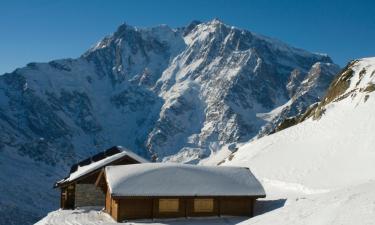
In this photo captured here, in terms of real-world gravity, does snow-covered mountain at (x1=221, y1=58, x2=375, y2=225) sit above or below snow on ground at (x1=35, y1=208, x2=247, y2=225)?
above

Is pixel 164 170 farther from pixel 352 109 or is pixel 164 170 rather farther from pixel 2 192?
pixel 2 192

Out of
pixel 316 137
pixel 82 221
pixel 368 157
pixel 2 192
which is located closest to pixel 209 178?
pixel 82 221

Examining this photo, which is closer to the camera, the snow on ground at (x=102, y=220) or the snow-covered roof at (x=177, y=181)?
the snow on ground at (x=102, y=220)

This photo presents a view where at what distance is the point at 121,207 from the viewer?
35.7m

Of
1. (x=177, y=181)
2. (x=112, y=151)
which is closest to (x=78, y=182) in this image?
(x=112, y=151)

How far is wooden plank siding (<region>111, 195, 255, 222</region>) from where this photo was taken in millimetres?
35719

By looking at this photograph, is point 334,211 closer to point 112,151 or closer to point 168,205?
point 168,205

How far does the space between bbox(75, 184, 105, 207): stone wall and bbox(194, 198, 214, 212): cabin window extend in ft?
39.3

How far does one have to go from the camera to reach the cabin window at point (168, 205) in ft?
120

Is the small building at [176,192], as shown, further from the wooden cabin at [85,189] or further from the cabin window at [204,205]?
the wooden cabin at [85,189]

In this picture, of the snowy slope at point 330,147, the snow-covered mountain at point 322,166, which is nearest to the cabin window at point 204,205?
the snow-covered mountain at point 322,166

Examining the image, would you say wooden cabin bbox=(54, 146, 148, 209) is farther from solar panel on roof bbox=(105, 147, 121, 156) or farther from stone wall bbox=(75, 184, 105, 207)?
solar panel on roof bbox=(105, 147, 121, 156)

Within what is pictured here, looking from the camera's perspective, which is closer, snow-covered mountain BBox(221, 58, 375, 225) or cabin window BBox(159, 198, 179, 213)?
cabin window BBox(159, 198, 179, 213)

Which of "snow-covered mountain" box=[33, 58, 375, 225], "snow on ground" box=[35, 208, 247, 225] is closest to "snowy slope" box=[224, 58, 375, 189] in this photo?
"snow-covered mountain" box=[33, 58, 375, 225]
